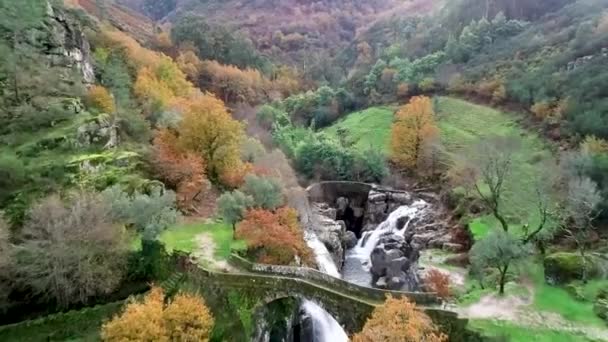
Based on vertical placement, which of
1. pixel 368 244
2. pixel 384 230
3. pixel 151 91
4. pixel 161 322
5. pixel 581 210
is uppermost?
pixel 151 91

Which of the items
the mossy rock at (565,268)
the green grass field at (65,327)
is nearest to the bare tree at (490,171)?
the mossy rock at (565,268)

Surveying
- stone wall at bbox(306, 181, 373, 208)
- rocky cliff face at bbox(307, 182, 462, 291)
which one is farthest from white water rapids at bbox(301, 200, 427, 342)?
stone wall at bbox(306, 181, 373, 208)

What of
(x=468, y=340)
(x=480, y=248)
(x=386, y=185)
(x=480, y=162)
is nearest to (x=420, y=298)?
(x=468, y=340)

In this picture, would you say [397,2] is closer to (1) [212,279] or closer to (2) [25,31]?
(2) [25,31]

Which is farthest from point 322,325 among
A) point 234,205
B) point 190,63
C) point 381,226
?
point 190,63

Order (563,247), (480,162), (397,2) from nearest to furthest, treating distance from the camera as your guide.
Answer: (563,247) < (480,162) < (397,2)

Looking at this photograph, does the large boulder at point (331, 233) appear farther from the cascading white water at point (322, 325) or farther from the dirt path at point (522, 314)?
the dirt path at point (522, 314)

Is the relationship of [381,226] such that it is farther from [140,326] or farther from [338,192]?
[140,326]
